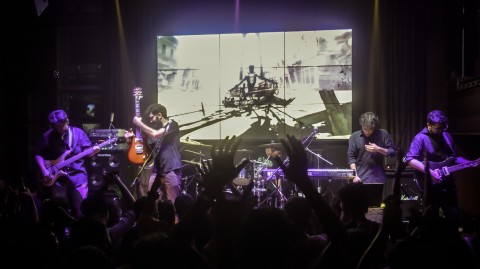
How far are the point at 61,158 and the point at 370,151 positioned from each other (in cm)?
432

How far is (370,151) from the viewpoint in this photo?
7090 millimetres

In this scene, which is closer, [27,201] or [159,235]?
[159,235]

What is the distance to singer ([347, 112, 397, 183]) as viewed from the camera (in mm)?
7137

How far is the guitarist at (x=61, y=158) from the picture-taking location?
682 cm

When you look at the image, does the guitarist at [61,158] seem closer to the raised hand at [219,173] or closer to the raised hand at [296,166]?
the raised hand at [219,173]

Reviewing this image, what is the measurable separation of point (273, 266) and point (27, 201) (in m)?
2.09

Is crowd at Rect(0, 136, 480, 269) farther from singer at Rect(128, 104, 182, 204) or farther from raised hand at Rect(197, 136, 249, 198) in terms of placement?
singer at Rect(128, 104, 182, 204)

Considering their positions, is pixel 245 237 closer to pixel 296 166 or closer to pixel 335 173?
pixel 296 166

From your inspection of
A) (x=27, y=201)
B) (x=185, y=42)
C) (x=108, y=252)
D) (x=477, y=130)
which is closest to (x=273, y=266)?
(x=108, y=252)

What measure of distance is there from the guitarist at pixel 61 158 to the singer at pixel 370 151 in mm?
3824

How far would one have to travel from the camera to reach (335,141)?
9.45 m

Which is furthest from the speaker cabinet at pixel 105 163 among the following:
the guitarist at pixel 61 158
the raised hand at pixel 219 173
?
the raised hand at pixel 219 173

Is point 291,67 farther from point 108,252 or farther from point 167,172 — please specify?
point 108,252

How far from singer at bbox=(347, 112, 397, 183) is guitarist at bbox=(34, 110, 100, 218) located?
3824mm
